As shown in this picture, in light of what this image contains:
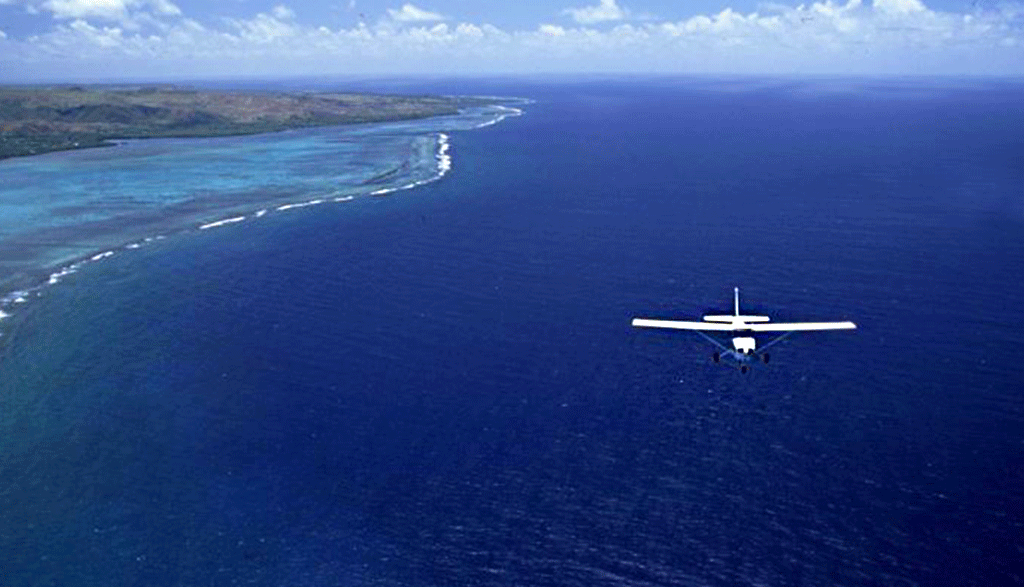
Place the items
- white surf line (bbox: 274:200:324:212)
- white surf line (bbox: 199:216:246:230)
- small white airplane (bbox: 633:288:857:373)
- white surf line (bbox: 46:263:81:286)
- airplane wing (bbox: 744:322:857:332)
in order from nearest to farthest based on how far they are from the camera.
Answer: airplane wing (bbox: 744:322:857:332) → small white airplane (bbox: 633:288:857:373) → white surf line (bbox: 46:263:81:286) → white surf line (bbox: 199:216:246:230) → white surf line (bbox: 274:200:324:212)

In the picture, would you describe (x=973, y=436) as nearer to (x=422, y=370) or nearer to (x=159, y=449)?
(x=422, y=370)

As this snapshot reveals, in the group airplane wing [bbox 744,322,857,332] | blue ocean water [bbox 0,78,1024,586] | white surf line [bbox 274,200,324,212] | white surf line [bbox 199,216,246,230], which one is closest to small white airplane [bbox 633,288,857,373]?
airplane wing [bbox 744,322,857,332]

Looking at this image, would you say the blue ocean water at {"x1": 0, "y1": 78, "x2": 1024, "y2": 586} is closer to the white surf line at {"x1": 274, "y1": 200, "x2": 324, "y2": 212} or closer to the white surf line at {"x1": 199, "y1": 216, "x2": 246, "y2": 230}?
the white surf line at {"x1": 199, "y1": 216, "x2": 246, "y2": 230}

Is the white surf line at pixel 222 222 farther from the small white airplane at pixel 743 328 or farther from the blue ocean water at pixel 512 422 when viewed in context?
the small white airplane at pixel 743 328

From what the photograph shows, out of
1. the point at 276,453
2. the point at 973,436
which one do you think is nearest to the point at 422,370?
the point at 276,453

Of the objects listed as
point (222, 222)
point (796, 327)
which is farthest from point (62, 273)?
point (796, 327)

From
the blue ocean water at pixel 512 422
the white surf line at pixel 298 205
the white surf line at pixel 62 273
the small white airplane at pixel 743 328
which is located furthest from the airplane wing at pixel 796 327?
the white surf line at pixel 298 205
